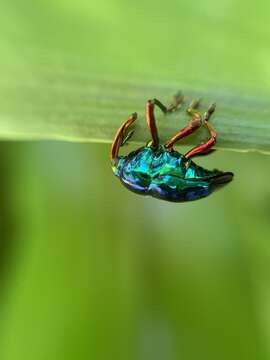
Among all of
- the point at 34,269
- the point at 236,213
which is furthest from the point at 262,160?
the point at 34,269

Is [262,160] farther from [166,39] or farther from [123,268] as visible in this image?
[166,39]

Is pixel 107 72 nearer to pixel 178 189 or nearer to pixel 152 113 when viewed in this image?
pixel 152 113

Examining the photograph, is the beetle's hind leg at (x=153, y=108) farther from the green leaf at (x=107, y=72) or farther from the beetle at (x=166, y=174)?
the beetle at (x=166, y=174)

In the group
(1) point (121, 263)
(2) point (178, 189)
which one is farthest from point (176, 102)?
(1) point (121, 263)

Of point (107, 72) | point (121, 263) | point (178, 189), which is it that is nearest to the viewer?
point (107, 72)

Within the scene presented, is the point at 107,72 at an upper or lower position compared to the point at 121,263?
upper
